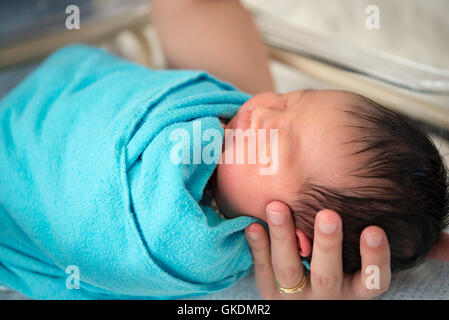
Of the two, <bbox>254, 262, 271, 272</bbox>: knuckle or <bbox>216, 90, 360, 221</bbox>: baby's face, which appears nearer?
<bbox>216, 90, 360, 221</bbox>: baby's face

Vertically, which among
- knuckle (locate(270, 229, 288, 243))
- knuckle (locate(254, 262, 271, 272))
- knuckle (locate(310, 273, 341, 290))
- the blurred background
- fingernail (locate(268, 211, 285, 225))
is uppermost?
the blurred background

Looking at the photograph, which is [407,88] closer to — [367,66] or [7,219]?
[367,66]

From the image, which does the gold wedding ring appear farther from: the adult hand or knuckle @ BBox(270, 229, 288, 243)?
knuckle @ BBox(270, 229, 288, 243)

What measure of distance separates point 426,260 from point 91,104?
689 millimetres

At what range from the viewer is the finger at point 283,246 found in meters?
0.66

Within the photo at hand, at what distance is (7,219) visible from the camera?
0.80 m

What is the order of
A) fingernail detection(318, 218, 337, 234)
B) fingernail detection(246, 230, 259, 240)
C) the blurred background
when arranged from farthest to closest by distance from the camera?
the blurred background → fingernail detection(246, 230, 259, 240) → fingernail detection(318, 218, 337, 234)

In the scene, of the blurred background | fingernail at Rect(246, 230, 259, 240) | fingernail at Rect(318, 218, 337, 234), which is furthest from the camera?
the blurred background

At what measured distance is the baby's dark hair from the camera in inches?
24.8

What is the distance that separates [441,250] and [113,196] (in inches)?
22.2

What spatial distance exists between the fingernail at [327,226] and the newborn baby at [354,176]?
5 centimetres

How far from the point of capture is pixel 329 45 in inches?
40.6

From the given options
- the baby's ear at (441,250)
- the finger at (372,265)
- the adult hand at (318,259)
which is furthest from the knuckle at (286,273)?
the baby's ear at (441,250)

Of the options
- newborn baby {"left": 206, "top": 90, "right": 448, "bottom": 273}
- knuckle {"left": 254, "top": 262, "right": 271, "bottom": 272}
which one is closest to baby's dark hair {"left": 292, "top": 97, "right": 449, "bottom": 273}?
newborn baby {"left": 206, "top": 90, "right": 448, "bottom": 273}
